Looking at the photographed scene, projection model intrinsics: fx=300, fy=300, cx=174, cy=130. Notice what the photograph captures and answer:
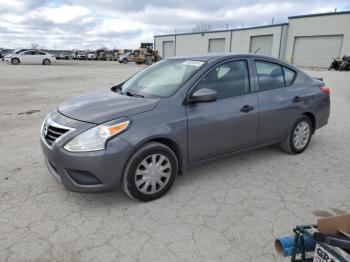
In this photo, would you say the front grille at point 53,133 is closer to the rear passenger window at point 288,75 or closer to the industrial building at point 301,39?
the rear passenger window at point 288,75

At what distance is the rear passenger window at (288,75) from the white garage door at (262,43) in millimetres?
34161

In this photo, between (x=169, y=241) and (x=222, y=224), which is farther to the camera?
(x=222, y=224)

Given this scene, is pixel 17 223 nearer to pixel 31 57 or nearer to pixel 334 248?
pixel 334 248

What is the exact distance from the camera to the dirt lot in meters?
2.59

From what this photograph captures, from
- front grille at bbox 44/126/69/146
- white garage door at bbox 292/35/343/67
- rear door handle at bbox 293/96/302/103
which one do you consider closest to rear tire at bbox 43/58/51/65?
white garage door at bbox 292/35/343/67

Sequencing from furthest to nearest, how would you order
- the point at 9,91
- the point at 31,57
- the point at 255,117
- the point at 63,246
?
the point at 31,57
the point at 9,91
the point at 255,117
the point at 63,246

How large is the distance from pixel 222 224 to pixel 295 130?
2443 mm

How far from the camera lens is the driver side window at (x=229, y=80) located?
3.72m

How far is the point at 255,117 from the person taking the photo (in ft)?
13.3

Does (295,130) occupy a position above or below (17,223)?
above

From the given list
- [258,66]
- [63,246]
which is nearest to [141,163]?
[63,246]

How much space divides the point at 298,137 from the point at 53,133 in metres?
3.64

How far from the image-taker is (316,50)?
33.0 m

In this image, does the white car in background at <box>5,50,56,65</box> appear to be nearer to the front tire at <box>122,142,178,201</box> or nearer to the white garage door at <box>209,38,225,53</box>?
the white garage door at <box>209,38,225,53</box>
